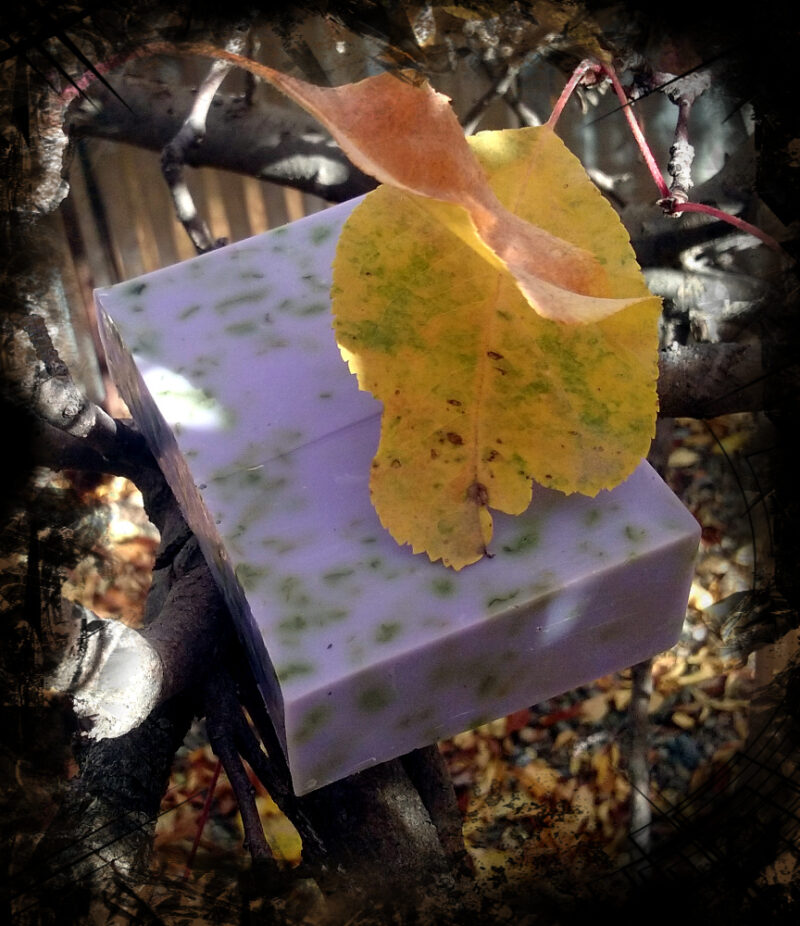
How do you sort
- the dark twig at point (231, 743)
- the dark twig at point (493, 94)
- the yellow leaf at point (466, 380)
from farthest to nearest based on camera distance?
the dark twig at point (493, 94)
the dark twig at point (231, 743)
the yellow leaf at point (466, 380)

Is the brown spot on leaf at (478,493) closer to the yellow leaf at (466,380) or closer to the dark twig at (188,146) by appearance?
the yellow leaf at (466,380)

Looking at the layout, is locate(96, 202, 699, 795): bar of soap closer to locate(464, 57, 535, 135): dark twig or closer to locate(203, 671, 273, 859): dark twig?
locate(203, 671, 273, 859): dark twig

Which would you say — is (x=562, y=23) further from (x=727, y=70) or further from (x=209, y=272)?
(x=209, y=272)

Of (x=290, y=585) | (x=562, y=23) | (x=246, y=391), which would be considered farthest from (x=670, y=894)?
(x=562, y=23)

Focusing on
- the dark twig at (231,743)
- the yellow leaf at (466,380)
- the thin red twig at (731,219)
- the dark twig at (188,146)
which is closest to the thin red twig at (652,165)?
the thin red twig at (731,219)

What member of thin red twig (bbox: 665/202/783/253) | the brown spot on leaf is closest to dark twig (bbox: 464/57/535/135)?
thin red twig (bbox: 665/202/783/253)

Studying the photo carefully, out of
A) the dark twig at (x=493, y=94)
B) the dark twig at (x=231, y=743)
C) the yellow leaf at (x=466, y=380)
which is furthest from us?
the dark twig at (x=493, y=94)

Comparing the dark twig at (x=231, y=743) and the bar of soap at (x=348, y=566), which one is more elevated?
the bar of soap at (x=348, y=566)
